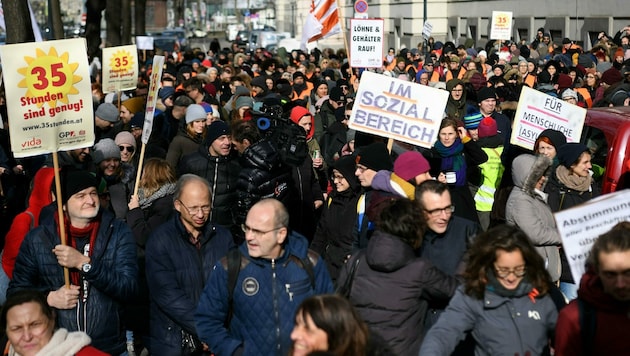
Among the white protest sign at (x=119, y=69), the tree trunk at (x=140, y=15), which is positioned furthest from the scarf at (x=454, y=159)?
the tree trunk at (x=140, y=15)

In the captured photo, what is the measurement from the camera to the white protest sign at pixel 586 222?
187 inches

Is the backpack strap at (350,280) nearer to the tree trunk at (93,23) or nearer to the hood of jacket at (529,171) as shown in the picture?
the hood of jacket at (529,171)

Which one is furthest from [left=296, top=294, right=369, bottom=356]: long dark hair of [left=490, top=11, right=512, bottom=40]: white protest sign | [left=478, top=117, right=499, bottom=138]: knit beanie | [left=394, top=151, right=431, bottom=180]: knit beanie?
[left=490, top=11, right=512, bottom=40]: white protest sign

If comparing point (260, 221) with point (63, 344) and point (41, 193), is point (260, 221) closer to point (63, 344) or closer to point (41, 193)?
point (63, 344)

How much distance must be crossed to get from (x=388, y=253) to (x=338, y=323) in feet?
3.75

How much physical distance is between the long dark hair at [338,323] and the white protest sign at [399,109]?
426cm

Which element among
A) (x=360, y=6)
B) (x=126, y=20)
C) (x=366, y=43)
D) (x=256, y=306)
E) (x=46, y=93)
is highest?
(x=360, y=6)

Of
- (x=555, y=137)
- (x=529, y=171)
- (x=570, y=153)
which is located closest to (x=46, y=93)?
(x=529, y=171)

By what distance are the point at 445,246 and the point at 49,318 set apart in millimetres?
2174

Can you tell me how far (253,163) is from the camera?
305 inches

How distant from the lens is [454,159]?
8.57m

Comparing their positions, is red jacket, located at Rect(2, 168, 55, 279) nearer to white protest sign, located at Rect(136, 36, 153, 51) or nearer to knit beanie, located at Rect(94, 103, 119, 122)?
knit beanie, located at Rect(94, 103, 119, 122)

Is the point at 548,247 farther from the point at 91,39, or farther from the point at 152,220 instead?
the point at 91,39

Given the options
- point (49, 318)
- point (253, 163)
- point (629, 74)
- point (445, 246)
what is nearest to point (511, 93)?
point (629, 74)
